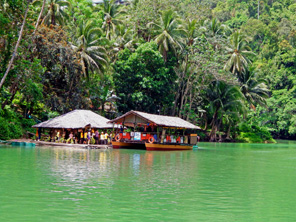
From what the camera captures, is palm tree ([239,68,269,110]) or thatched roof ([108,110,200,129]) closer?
thatched roof ([108,110,200,129])

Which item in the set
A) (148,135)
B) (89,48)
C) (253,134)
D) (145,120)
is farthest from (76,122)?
(253,134)

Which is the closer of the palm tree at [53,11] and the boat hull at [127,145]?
the boat hull at [127,145]

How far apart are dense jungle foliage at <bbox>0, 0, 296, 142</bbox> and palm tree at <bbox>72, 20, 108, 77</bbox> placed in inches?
3.8

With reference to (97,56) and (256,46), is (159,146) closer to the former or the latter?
(97,56)

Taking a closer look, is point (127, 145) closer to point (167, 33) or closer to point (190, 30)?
point (167, 33)

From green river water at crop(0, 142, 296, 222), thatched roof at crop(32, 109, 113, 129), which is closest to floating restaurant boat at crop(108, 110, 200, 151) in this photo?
thatched roof at crop(32, 109, 113, 129)

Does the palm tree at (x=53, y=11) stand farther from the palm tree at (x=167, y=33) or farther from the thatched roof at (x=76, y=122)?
the thatched roof at (x=76, y=122)

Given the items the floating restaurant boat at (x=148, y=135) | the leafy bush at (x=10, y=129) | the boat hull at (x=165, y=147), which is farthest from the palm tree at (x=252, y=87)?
the leafy bush at (x=10, y=129)

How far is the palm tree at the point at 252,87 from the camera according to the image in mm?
54969

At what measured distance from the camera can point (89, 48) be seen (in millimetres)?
39281

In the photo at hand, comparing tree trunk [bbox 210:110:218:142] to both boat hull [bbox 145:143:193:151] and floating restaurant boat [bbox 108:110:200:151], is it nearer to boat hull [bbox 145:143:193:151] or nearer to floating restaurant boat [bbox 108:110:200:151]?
boat hull [bbox 145:143:193:151]

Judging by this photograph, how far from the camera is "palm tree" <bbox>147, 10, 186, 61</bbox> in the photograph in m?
43.8

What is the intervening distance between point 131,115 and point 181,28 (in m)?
18.0

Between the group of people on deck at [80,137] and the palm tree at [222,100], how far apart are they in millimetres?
20354
